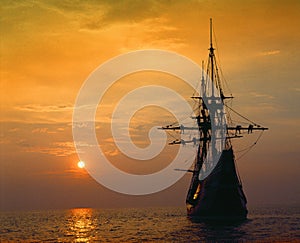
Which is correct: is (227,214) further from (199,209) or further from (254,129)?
(254,129)

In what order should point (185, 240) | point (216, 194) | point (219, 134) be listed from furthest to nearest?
1. point (219, 134)
2. point (216, 194)
3. point (185, 240)

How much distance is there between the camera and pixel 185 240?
184ft

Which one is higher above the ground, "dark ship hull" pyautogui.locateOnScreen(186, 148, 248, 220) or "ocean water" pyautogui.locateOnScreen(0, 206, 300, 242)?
"dark ship hull" pyautogui.locateOnScreen(186, 148, 248, 220)

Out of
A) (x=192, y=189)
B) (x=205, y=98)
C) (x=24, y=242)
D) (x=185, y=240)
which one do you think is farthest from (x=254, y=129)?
(x=24, y=242)

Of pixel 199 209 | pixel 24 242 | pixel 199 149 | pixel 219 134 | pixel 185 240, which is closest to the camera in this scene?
pixel 185 240

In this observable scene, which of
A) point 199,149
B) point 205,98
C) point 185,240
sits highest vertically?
point 205,98

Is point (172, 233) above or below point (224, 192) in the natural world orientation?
below

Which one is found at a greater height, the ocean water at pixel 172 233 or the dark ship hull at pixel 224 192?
the dark ship hull at pixel 224 192

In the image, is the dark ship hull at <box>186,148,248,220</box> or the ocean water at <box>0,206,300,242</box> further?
the dark ship hull at <box>186,148,248,220</box>

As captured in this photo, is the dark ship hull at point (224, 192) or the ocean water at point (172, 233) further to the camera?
the dark ship hull at point (224, 192)

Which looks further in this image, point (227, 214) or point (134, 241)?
point (227, 214)

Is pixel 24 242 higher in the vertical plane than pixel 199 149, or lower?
lower

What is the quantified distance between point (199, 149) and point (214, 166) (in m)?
21.5

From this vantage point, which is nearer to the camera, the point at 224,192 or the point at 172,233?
the point at 172,233
